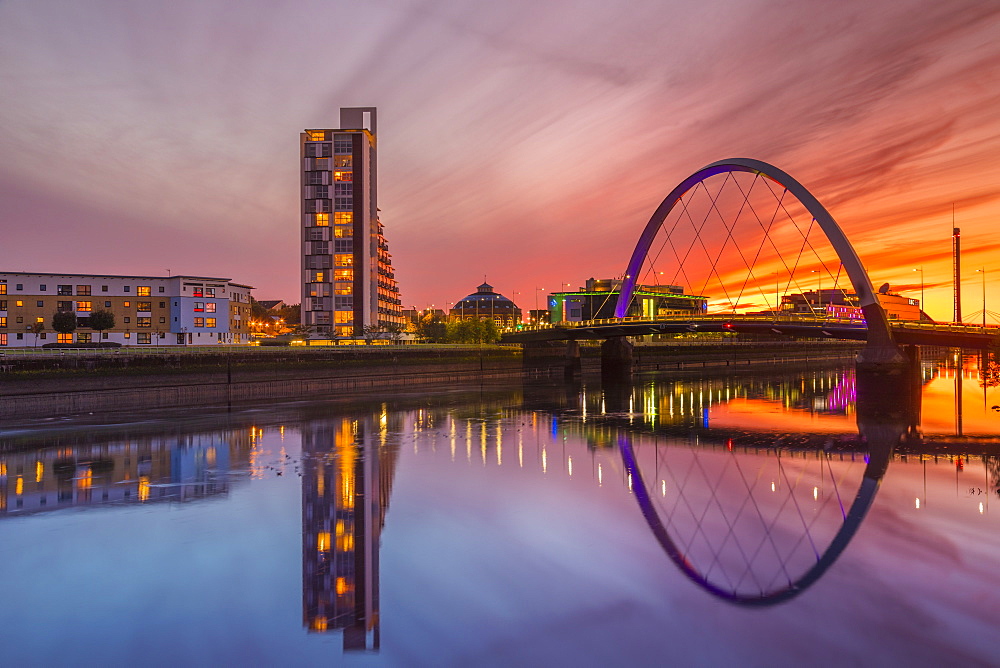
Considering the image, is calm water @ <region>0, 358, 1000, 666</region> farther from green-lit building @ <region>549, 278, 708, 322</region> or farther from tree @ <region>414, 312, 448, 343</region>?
green-lit building @ <region>549, 278, 708, 322</region>

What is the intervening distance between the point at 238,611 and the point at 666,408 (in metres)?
39.6

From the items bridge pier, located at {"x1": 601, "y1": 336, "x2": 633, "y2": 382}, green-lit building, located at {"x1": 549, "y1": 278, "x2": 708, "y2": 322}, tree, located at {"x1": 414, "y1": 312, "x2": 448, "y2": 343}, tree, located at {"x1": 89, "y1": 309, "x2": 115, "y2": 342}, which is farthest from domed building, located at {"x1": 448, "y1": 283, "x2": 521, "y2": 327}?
tree, located at {"x1": 89, "y1": 309, "x2": 115, "y2": 342}

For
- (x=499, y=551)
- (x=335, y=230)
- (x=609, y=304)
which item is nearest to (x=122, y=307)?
(x=335, y=230)

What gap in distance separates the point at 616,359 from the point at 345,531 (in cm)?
6731

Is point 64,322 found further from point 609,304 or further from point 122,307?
point 609,304

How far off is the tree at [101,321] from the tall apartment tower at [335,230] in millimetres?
28569

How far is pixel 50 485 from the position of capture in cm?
2100

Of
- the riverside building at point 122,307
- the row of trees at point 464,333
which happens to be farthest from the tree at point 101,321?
the row of trees at point 464,333

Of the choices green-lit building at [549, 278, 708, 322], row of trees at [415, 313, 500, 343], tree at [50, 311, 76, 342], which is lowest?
row of trees at [415, 313, 500, 343]

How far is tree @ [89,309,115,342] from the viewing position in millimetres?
75938

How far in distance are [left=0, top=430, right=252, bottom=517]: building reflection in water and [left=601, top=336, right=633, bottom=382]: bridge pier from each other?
5459cm

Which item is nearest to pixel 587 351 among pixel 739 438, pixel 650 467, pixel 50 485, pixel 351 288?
pixel 351 288

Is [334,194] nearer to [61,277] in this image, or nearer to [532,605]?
[61,277]

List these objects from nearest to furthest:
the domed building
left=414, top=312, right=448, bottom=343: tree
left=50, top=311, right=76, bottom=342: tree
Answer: left=50, top=311, right=76, bottom=342: tree < left=414, top=312, right=448, bottom=343: tree < the domed building
